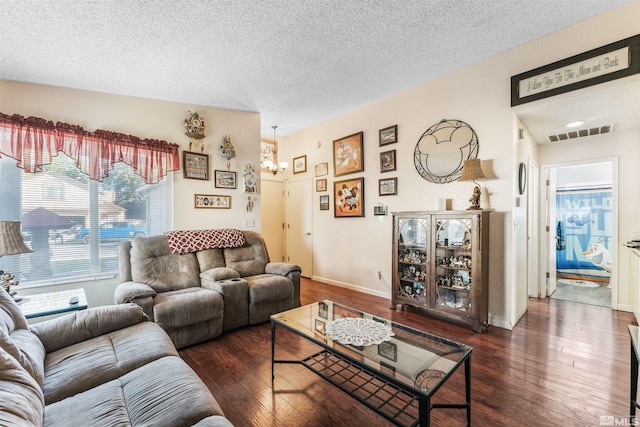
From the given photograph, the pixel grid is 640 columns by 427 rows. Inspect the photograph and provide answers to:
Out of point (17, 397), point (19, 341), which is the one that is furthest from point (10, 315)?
point (17, 397)

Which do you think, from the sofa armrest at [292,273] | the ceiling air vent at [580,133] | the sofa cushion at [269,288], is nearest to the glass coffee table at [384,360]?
the sofa cushion at [269,288]

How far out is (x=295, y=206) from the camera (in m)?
5.59

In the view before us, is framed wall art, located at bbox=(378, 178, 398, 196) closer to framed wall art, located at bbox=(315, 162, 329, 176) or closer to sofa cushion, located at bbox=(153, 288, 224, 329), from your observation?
framed wall art, located at bbox=(315, 162, 329, 176)

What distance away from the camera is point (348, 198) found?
14.8 feet

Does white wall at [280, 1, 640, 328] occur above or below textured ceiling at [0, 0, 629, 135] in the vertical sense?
below

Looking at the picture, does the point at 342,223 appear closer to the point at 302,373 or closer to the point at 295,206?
the point at 295,206

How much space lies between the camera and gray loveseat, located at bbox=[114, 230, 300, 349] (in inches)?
99.0

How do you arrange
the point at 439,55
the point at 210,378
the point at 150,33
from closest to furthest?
the point at 210,378, the point at 150,33, the point at 439,55

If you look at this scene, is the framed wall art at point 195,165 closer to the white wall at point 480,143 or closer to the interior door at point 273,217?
the interior door at point 273,217

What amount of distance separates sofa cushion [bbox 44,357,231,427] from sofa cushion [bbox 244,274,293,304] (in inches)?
63.9

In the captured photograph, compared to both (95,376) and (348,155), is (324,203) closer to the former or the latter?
(348,155)

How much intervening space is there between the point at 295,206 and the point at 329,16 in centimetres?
368

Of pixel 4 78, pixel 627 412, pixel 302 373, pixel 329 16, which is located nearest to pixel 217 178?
pixel 4 78

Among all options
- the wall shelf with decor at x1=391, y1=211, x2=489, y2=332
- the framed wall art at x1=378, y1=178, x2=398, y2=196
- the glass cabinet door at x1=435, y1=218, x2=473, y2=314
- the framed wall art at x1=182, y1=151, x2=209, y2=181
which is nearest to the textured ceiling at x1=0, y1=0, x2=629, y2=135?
the framed wall art at x1=182, y1=151, x2=209, y2=181
